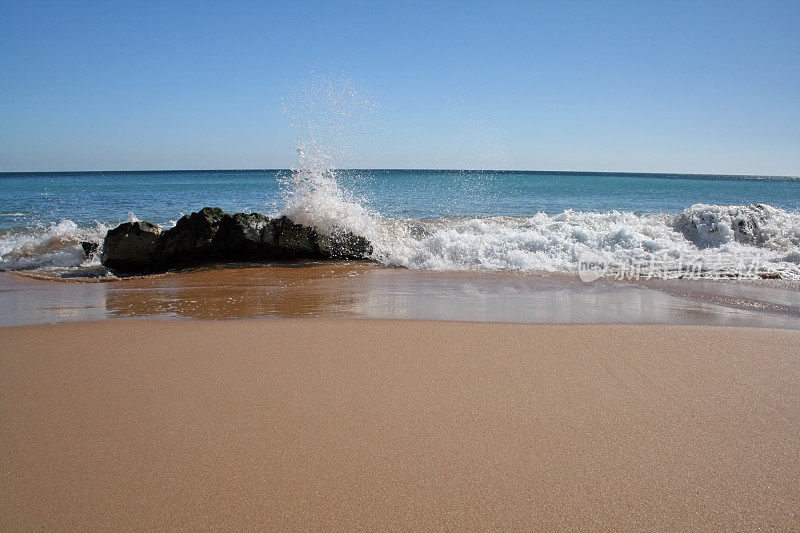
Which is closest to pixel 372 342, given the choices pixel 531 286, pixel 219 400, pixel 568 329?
pixel 219 400

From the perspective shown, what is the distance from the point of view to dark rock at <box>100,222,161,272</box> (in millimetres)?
7875

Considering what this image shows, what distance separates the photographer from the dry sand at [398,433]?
1.80 metres

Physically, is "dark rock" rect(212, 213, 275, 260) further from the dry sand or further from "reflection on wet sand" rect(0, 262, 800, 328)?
the dry sand

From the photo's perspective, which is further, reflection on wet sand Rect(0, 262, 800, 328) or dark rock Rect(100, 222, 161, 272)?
dark rock Rect(100, 222, 161, 272)

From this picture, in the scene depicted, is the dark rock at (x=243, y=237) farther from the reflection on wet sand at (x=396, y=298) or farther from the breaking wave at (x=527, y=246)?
the reflection on wet sand at (x=396, y=298)

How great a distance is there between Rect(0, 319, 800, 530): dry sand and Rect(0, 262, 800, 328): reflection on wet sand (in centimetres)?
96

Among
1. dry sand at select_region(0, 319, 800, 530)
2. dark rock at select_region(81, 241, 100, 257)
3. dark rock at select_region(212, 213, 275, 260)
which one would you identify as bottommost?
dry sand at select_region(0, 319, 800, 530)

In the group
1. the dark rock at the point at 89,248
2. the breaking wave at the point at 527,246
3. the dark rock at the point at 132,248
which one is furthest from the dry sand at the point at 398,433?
the dark rock at the point at 89,248

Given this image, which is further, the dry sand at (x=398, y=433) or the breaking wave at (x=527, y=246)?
the breaking wave at (x=527, y=246)

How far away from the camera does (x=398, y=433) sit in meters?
2.28

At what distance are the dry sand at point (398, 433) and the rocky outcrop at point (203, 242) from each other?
440cm

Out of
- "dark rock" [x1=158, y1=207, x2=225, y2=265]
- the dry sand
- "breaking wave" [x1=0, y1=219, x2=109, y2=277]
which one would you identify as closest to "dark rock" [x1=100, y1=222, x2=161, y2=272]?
"dark rock" [x1=158, y1=207, x2=225, y2=265]

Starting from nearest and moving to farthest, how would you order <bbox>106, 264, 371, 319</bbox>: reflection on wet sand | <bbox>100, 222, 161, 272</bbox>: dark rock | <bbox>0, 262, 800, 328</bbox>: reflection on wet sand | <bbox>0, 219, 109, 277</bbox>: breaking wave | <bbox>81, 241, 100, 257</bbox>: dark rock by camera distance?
1. <bbox>0, 262, 800, 328</bbox>: reflection on wet sand
2. <bbox>106, 264, 371, 319</bbox>: reflection on wet sand
3. <bbox>100, 222, 161, 272</bbox>: dark rock
4. <bbox>0, 219, 109, 277</bbox>: breaking wave
5. <bbox>81, 241, 100, 257</bbox>: dark rock

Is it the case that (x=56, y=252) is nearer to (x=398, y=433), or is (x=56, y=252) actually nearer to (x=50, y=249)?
(x=50, y=249)
